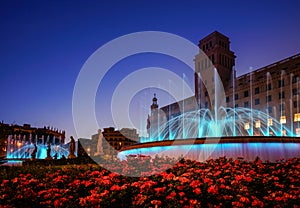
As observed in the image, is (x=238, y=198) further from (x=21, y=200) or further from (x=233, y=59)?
(x=233, y=59)

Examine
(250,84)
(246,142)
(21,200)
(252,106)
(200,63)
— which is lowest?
(21,200)

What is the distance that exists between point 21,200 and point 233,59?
64.9 metres

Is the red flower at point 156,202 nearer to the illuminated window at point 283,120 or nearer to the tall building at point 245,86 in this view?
the tall building at point 245,86

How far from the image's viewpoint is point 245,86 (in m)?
54.8

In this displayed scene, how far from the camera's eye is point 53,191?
710cm

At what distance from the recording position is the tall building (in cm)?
4603

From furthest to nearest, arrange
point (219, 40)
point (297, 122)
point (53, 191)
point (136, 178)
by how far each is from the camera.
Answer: point (219, 40)
point (297, 122)
point (136, 178)
point (53, 191)

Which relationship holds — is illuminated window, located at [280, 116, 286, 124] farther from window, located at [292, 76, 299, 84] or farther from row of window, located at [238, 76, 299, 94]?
window, located at [292, 76, 299, 84]

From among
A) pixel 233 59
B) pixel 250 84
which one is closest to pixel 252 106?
pixel 250 84

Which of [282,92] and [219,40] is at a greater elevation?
[219,40]

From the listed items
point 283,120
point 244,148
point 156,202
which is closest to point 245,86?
point 283,120

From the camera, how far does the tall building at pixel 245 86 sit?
4603 centimetres

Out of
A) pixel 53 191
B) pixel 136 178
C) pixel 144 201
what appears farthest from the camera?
pixel 136 178

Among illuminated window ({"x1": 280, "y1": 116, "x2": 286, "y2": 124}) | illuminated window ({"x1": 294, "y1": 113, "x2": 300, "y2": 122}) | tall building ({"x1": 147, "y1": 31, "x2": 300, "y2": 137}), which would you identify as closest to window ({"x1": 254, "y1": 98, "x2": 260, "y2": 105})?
tall building ({"x1": 147, "y1": 31, "x2": 300, "y2": 137})
